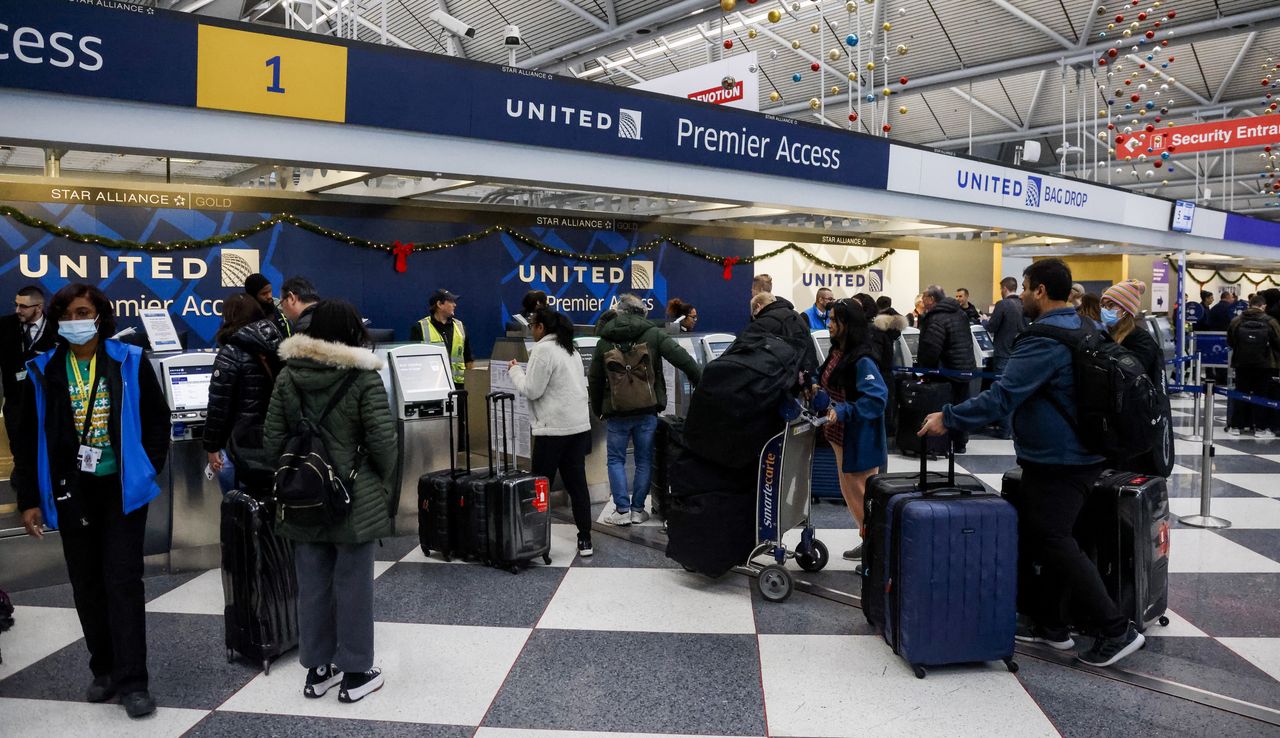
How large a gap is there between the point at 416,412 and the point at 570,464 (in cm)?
103

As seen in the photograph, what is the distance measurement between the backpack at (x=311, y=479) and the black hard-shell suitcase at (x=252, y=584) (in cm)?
51

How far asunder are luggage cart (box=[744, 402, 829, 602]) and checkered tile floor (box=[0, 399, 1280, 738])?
0.12 m

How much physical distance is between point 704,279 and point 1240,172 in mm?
18688

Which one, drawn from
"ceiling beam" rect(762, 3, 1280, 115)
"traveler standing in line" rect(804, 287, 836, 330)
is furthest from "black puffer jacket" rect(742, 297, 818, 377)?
"ceiling beam" rect(762, 3, 1280, 115)

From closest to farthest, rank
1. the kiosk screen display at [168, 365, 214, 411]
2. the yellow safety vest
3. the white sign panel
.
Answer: the kiosk screen display at [168, 365, 214, 411] → the yellow safety vest → the white sign panel

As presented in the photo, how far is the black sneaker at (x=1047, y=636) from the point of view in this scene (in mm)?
3342

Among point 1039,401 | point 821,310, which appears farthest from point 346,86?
point 821,310

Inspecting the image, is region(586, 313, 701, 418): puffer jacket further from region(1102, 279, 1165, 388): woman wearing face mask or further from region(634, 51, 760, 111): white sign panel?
region(634, 51, 760, 111): white sign panel

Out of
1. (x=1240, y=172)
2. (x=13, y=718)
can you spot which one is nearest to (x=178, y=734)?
(x=13, y=718)

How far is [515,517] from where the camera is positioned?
4348mm

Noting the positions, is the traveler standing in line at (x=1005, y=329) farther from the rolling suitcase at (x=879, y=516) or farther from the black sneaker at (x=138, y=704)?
the black sneaker at (x=138, y=704)

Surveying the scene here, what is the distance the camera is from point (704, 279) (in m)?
11.2

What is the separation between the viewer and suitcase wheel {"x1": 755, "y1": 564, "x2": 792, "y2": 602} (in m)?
3.87

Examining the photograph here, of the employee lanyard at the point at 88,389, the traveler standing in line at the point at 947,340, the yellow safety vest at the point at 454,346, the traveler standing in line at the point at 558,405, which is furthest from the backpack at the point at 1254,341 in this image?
the employee lanyard at the point at 88,389
